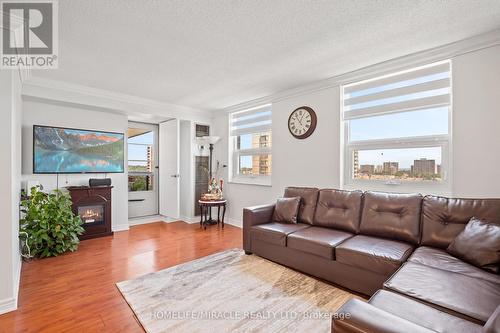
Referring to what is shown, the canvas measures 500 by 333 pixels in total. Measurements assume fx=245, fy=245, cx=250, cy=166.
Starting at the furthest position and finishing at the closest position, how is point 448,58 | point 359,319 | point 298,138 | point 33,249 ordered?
point 298,138
point 33,249
point 448,58
point 359,319

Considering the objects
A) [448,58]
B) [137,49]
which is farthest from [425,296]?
[137,49]

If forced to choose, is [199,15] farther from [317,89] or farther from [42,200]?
[42,200]

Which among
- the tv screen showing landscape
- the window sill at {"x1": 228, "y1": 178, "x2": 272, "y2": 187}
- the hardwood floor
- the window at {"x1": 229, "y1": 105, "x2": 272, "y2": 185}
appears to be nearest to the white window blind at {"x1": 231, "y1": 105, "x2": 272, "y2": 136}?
the window at {"x1": 229, "y1": 105, "x2": 272, "y2": 185}

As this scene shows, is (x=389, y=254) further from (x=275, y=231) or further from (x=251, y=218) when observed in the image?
(x=251, y=218)

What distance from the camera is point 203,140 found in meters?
5.23

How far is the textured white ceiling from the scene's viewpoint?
1.92m

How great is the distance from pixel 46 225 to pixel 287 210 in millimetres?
3130

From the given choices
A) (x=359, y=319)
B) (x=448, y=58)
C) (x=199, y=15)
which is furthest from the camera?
(x=448, y=58)

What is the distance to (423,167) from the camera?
282cm

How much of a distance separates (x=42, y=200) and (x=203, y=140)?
2.83 meters

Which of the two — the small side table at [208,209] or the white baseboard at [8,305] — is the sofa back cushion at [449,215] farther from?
the white baseboard at [8,305]

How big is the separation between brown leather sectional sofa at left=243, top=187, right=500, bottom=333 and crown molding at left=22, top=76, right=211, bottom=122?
2.80m

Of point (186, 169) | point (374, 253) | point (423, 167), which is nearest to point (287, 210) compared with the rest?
point (374, 253)

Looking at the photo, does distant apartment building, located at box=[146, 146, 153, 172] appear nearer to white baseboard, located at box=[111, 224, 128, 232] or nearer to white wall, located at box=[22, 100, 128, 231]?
white wall, located at box=[22, 100, 128, 231]
